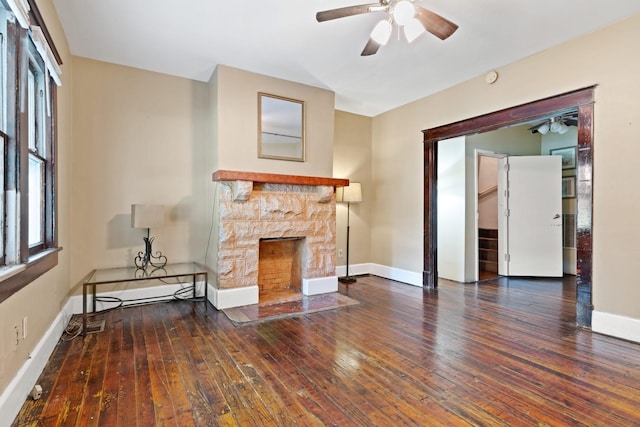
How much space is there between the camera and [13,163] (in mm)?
1873

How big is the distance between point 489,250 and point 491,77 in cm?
326

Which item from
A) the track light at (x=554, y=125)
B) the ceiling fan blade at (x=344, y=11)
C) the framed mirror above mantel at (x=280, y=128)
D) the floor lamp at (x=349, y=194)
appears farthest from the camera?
the track light at (x=554, y=125)

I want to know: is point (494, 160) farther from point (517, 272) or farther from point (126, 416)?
point (126, 416)

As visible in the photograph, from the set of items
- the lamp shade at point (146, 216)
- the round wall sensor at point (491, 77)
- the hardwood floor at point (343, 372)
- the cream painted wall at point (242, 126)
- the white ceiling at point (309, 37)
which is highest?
the white ceiling at point (309, 37)

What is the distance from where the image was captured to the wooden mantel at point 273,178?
3.52m

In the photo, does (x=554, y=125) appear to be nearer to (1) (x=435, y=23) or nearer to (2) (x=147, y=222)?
(1) (x=435, y=23)

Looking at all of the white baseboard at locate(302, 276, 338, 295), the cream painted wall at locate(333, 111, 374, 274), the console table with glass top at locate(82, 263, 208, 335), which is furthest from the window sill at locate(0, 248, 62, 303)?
the cream painted wall at locate(333, 111, 374, 274)

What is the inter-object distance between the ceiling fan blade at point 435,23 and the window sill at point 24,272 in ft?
9.63

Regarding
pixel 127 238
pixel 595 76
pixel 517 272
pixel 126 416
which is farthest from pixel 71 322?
pixel 517 272

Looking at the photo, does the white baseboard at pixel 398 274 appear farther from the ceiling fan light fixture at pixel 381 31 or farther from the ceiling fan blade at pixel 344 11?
the ceiling fan blade at pixel 344 11

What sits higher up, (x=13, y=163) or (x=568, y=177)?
(x=568, y=177)

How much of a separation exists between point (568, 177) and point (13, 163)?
7402mm

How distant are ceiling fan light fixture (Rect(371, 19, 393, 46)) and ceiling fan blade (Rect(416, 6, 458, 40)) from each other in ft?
0.72

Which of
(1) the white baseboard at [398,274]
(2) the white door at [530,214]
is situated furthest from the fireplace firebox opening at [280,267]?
(2) the white door at [530,214]
